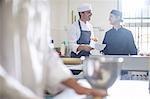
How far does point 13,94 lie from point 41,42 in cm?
21

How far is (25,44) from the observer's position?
75 cm

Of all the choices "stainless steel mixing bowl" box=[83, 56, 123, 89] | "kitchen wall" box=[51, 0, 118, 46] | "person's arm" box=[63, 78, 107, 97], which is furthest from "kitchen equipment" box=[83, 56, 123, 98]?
"kitchen wall" box=[51, 0, 118, 46]

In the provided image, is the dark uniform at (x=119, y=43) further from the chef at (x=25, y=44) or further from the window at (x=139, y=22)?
the chef at (x=25, y=44)

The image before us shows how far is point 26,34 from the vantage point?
74cm

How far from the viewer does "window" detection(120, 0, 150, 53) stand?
5.26 meters

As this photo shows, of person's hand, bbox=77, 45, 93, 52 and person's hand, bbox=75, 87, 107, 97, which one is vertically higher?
person's hand, bbox=75, 87, 107, 97

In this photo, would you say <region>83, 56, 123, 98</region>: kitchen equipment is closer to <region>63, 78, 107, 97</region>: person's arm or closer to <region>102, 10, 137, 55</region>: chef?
<region>63, 78, 107, 97</region>: person's arm

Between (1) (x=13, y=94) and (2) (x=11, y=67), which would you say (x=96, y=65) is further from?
(1) (x=13, y=94)

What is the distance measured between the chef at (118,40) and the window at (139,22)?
1.76 m

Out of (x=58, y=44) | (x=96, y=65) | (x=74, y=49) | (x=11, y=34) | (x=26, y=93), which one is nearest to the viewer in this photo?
(x=26, y=93)

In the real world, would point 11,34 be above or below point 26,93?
above

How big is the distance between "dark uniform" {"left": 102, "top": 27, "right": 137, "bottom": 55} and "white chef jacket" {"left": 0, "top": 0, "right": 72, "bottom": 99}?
103 inches

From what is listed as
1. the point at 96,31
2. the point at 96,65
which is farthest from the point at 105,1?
the point at 96,65

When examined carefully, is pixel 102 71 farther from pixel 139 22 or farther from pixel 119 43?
pixel 139 22
